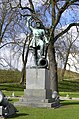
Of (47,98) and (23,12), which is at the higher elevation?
(23,12)

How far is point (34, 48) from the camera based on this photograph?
20859 millimetres

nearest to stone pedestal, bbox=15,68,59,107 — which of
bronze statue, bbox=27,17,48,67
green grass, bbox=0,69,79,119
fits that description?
bronze statue, bbox=27,17,48,67

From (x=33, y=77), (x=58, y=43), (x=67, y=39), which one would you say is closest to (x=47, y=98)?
(x=33, y=77)

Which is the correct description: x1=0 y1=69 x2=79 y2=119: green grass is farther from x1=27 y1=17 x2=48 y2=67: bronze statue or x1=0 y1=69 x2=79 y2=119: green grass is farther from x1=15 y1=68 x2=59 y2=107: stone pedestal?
x1=27 y1=17 x2=48 y2=67: bronze statue

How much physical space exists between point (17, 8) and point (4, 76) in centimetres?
3133

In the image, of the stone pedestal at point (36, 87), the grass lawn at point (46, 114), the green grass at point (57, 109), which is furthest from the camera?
the stone pedestal at point (36, 87)

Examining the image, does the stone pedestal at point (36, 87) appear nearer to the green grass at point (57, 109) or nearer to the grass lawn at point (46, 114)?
the green grass at point (57, 109)

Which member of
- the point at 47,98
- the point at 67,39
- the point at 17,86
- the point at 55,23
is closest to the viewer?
the point at 47,98

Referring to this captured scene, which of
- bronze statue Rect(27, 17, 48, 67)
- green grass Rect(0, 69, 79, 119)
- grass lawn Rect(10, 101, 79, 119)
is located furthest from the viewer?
bronze statue Rect(27, 17, 48, 67)

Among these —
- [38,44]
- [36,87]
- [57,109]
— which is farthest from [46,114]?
[38,44]

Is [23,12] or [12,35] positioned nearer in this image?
[23,12]

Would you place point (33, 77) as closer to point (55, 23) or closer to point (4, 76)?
point (55, 23)

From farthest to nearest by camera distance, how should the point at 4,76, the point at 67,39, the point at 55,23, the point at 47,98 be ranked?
1. the point at 4,76
2. the point at 67,39
3. the point at 55,23
4. the point at 47,98

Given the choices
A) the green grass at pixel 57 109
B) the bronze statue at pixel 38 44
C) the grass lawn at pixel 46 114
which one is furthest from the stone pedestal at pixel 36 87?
the grass lawn at pixel 46 114
